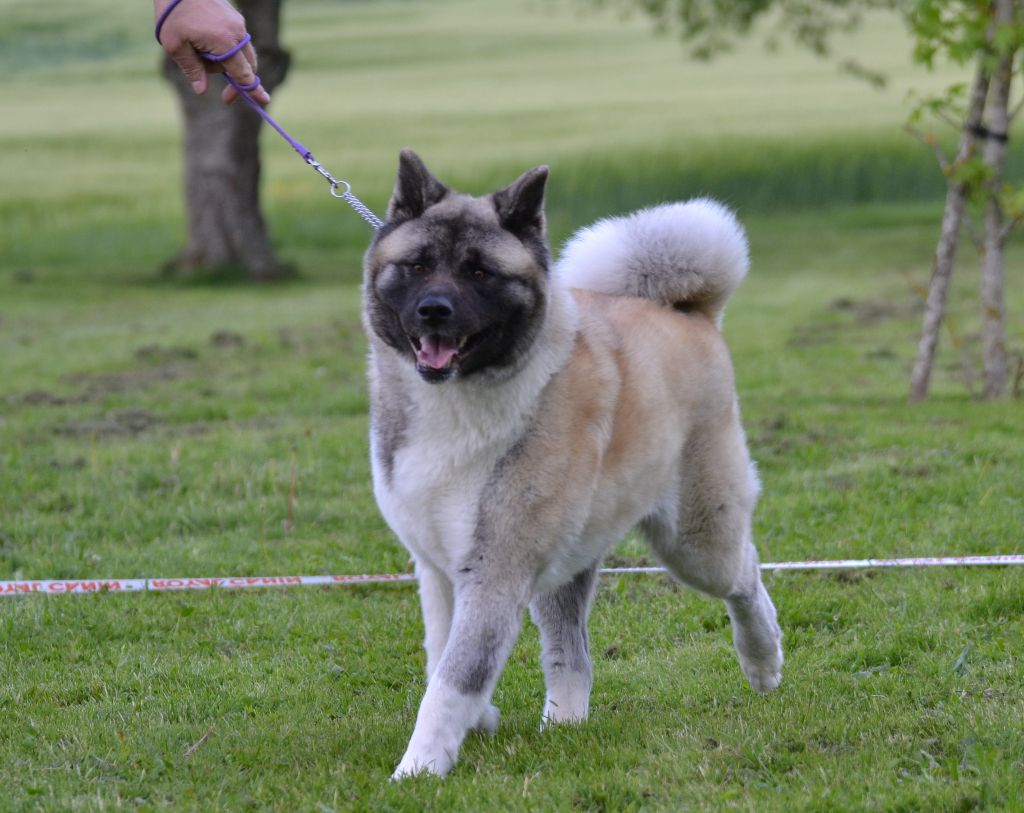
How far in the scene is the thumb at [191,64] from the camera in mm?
5203

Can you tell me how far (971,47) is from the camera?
9.01m

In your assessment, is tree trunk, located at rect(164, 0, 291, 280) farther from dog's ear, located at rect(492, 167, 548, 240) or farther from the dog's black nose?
the dog's black nose

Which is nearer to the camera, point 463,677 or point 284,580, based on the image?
point 463,677

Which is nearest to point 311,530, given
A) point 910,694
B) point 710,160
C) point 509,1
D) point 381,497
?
point 381,497

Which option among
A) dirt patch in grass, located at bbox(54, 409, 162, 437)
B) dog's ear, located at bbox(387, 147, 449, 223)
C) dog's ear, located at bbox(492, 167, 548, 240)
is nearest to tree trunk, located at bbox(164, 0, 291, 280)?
dirt patch in grass, located at bbox(54, 409, 162, 437)

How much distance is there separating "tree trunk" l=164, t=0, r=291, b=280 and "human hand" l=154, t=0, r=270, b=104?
13.2m

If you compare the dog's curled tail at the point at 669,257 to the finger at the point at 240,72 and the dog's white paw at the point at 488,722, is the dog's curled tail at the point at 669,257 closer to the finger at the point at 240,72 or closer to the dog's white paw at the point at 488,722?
the finger at the point at 240,72

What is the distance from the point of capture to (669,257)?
16.5ft

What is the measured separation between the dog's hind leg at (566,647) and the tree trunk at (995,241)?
5908mm

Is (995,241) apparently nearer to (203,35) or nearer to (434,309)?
(203,35)

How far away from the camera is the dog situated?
409 centimetres

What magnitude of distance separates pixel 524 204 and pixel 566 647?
1496 millimetres

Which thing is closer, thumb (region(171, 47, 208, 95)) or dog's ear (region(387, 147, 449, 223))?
dog's ear (region(387, 147, 449, 223))

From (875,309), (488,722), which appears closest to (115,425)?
(488,722)
